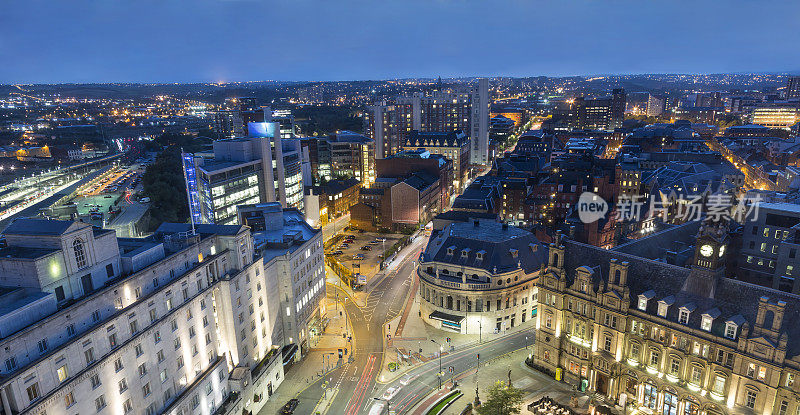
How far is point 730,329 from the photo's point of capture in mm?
57719

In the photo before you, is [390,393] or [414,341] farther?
[414,341]

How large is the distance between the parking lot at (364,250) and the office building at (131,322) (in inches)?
2162

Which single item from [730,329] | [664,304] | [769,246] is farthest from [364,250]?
[730,329]

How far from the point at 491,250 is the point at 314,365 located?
41248mm

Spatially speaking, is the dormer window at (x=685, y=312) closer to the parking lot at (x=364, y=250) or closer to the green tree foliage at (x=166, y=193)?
the parking lot at (x=364, y=250)

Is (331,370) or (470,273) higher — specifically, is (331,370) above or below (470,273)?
below

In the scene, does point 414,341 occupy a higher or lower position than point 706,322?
lower

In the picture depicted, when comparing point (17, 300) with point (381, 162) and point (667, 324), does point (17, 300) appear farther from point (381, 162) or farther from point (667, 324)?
point (381, 162)

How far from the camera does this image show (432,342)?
3524 inches

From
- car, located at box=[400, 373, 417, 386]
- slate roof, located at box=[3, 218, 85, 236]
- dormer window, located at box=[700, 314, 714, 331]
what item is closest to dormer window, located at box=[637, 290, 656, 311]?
dormer window, located at box=[700, 314, 714, 331]

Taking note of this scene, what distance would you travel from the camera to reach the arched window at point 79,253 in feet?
151

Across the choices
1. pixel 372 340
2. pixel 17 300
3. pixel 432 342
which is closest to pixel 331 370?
pixel 372 340

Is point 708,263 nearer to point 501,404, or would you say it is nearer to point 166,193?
point 501,404

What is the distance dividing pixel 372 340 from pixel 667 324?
171ft
